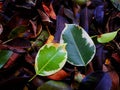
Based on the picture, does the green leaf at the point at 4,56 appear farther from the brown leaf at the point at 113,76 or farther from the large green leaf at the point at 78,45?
the brown leaf at the point at 113,76

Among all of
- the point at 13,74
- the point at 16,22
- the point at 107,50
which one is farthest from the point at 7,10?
the point at 107,50

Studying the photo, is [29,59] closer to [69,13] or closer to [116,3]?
[69,13]

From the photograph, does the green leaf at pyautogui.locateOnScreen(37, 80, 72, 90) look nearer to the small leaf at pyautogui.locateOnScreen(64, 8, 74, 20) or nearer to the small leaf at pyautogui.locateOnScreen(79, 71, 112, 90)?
the small leaf at pyautogui.locateOnScreen(79, 71, 112, 90)

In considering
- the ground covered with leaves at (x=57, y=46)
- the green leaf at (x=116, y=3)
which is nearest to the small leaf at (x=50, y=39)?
the ground covered with leaves at (x=57, y=46)

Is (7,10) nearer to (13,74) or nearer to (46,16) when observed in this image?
(46,16)

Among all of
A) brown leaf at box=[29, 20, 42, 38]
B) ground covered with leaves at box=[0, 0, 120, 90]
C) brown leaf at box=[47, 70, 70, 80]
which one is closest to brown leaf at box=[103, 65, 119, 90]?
ground covered with leaves at box=[0, 0, 120, 90]

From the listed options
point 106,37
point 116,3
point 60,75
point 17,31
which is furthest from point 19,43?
point 116,3
